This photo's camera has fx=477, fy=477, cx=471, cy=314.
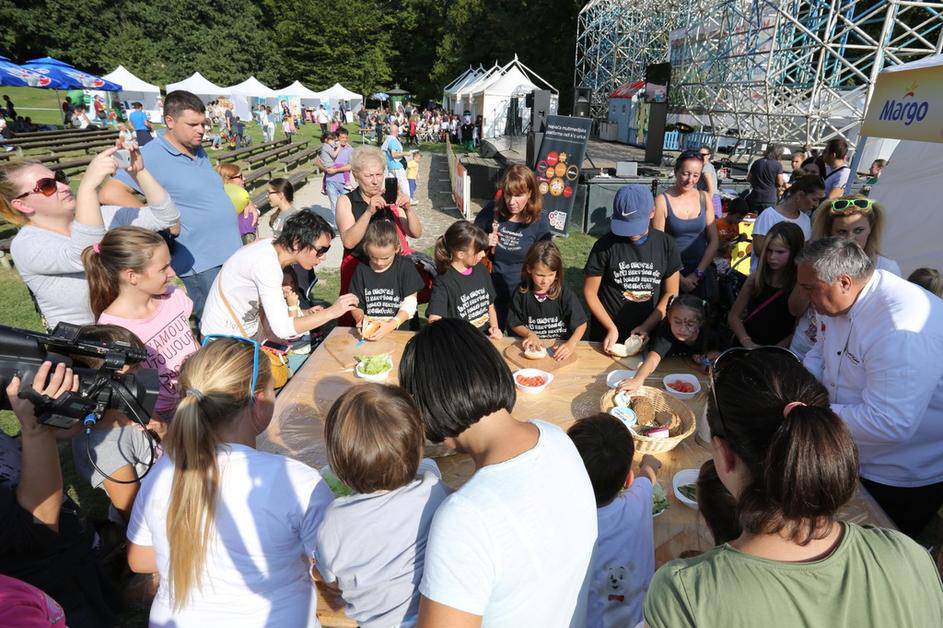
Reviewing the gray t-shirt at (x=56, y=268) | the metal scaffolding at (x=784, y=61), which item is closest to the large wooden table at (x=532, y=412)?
the gray t-shirt at (x=56, y=268)

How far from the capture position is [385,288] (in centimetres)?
391

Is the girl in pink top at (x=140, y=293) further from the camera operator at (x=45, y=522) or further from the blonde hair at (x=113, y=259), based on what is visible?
the camera operator at (x=45, y=522)

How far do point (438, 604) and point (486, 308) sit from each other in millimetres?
2907

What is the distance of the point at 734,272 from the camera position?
16.9 ft

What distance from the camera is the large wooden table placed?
2012 mm

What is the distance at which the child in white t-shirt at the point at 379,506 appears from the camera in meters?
1.46

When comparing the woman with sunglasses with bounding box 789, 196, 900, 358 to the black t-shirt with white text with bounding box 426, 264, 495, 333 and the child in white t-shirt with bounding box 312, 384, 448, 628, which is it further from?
the child in white t-shirt with bounding box 312, 384, 448, 628

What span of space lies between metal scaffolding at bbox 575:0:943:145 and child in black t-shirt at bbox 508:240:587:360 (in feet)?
40.9

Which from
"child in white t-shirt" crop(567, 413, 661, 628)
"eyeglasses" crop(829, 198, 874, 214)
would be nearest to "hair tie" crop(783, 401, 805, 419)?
"child in white t-shirt" crop(567, 413, 661, 628)

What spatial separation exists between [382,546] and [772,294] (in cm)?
336

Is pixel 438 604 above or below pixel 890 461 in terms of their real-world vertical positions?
above

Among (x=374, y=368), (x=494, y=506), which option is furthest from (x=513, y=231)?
(x=494, y=506)

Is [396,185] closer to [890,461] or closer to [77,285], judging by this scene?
[77,285]

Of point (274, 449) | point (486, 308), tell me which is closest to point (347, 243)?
Result: point (486, 308)
